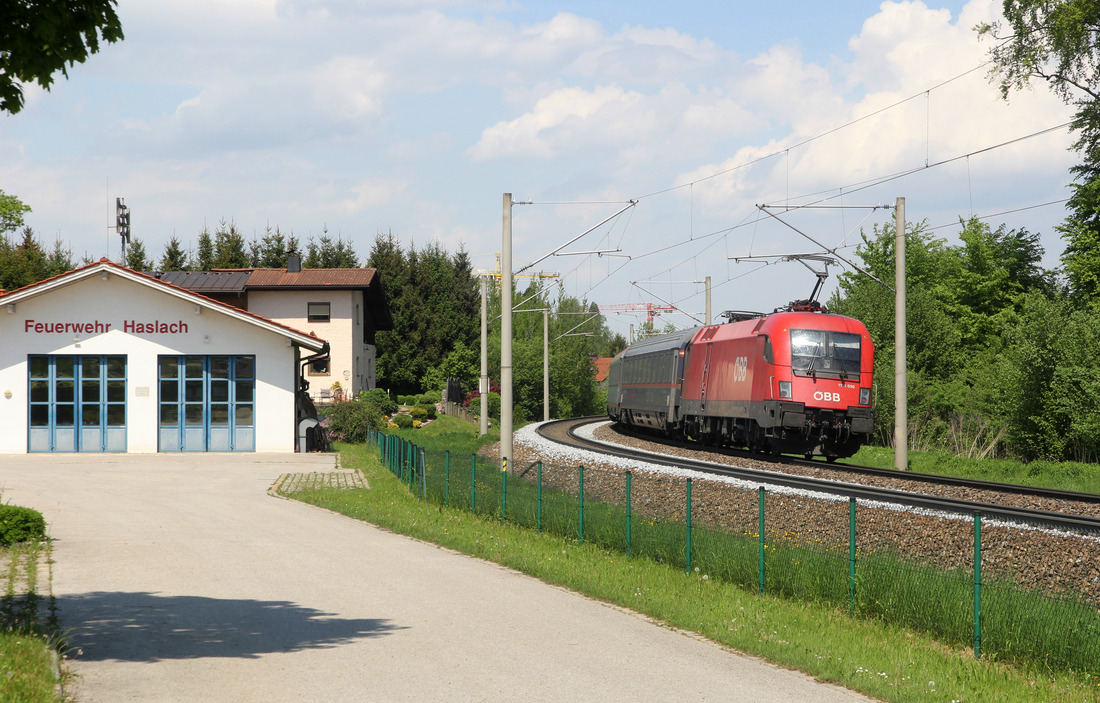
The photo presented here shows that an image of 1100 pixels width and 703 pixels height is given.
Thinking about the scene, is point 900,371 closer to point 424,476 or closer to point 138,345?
point 424,476

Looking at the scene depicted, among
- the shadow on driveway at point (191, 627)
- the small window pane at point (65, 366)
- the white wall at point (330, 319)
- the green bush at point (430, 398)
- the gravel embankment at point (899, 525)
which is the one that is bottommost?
the green bush at point (430, 398)

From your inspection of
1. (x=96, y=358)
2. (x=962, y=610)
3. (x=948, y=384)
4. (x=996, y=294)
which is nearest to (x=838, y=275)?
(x=996, y=294)

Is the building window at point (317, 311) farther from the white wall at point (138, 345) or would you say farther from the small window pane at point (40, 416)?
the small window pane at point (40, 416)

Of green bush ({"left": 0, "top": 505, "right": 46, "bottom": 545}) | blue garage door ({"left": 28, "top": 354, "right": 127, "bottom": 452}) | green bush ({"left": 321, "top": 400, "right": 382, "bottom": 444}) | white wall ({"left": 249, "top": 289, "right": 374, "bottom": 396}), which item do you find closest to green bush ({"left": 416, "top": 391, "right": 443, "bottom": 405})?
white wall ({"left": 249, "top": 289, "right": 374, "bottom": 396})

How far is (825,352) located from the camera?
2622 centimetres

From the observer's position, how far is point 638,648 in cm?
925

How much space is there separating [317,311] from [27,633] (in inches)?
1759

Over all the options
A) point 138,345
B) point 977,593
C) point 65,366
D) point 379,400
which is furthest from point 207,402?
point 977,593

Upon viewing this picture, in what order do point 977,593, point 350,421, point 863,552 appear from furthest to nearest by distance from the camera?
point 350,421, point 863,552, point 977,593

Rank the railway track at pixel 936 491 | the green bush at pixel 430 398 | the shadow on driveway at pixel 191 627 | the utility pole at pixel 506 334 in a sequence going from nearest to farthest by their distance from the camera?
1. the shadow on driveway at pixel 191 627
2. the railway track at pixel 936 491
3. the utility pole at pixel 506 334
4. the green bush at pixel 430 398

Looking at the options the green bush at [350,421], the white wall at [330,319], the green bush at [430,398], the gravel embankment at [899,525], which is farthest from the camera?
the green bush at [430,398]

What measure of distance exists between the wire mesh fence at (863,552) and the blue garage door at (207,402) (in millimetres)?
18622

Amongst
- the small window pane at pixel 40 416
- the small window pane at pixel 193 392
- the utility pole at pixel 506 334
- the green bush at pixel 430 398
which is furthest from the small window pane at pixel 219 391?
the green bush at pixel 430 398

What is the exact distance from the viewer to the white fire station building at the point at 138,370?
110 feet
